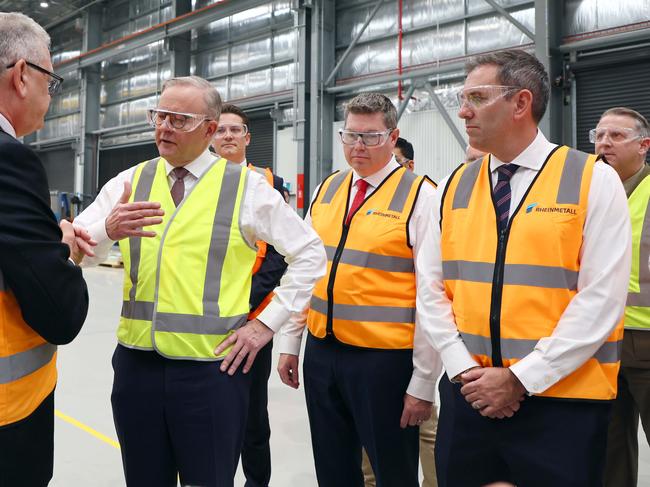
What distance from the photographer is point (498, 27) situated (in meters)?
8.62

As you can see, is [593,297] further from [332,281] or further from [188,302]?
[188,302]

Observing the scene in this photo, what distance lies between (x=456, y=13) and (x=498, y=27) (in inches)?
32.5

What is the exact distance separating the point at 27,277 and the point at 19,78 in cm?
52

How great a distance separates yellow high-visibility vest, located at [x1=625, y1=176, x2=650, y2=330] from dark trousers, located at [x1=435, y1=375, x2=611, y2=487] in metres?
1.09

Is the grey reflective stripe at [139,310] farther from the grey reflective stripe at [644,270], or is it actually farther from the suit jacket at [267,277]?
the grey reflective stripe at [644,270]

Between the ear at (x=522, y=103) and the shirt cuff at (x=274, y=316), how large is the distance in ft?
3.36

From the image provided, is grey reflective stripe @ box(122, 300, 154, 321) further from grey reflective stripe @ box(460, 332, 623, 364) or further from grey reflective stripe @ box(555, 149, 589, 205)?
grey reflective stripe @ box(555, 149, 589, 205)

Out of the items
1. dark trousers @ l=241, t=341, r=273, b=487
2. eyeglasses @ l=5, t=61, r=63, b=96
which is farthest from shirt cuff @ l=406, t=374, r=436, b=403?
eyeglasses @ l=5, t=61, r=63, b=96

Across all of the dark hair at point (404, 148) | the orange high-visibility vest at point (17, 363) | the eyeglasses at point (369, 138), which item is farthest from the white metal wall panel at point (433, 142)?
the orange high-visibility vest at point (17, 363)

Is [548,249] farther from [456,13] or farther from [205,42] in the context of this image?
[205,42]

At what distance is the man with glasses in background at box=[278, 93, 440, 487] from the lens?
2.25 meters

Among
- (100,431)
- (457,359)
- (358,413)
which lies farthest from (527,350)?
(100,431)

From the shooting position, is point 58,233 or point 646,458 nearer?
point 58,233

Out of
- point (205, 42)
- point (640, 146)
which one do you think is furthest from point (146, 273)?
point (205, 42)
